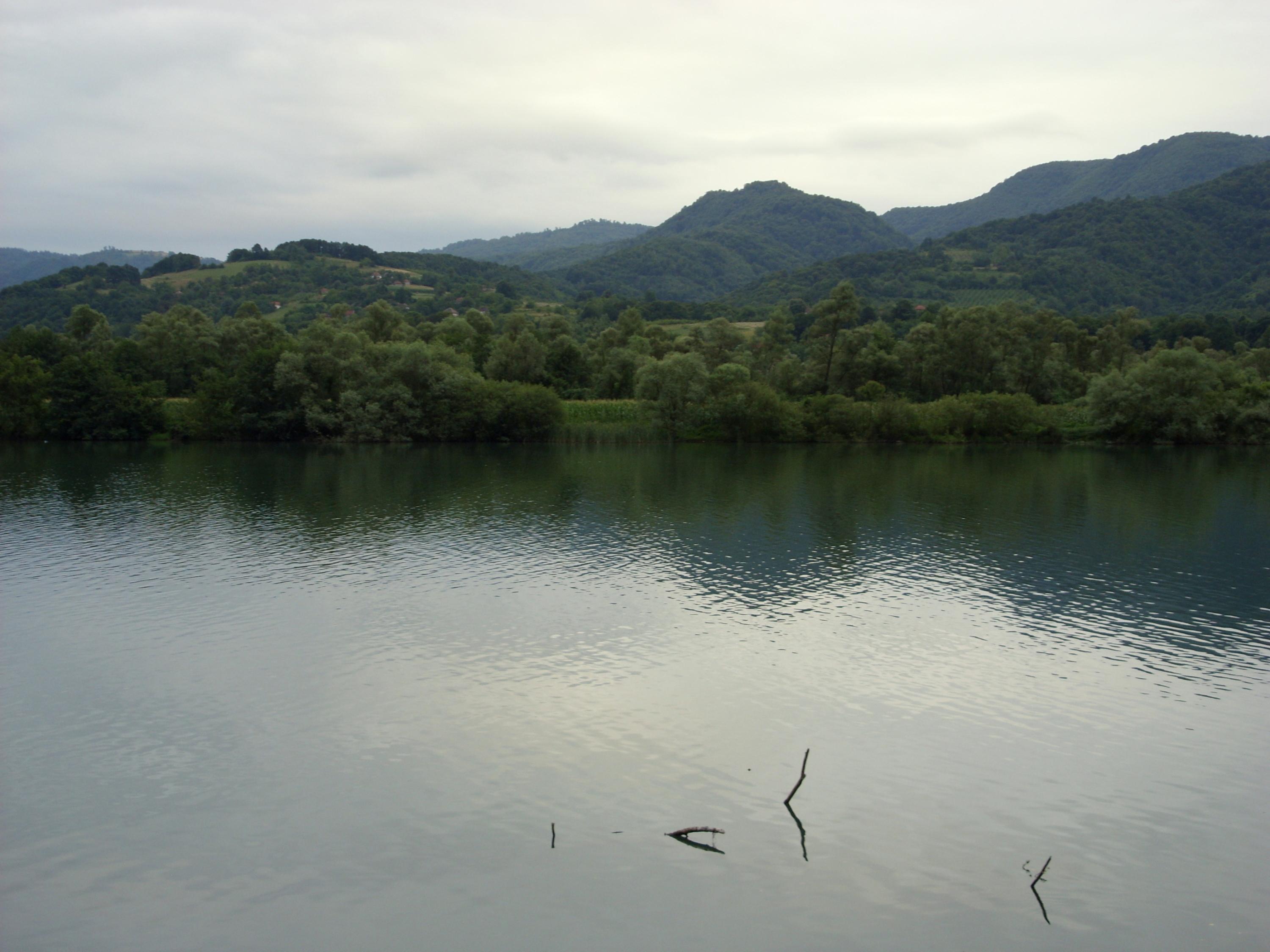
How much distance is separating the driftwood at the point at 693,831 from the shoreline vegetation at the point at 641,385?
8220 cm

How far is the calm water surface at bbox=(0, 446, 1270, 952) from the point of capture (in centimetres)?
1199

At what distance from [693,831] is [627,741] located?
13.1 feet

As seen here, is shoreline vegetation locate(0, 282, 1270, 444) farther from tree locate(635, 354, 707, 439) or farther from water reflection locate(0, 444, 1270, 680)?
water reflection locate(0, 444, 1270, 680)

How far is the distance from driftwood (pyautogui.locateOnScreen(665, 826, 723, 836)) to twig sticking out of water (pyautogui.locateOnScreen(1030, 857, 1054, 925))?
14.7 ft

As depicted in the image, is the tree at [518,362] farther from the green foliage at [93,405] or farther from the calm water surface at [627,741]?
the calm water surface at [627,741]

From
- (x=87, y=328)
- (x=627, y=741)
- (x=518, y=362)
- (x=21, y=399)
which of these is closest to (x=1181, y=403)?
(x=518, y=362)

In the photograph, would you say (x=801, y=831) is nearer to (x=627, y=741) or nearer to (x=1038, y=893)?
(x=1038, y=893)

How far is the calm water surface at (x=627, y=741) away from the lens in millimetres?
11992

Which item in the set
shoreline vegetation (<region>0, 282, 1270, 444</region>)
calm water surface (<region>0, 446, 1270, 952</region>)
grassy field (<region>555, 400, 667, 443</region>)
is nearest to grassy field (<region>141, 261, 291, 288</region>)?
shoreline vegetation (<region>0, 282, 1270, 444</region>)

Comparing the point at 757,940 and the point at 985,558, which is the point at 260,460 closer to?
the point at 985,558

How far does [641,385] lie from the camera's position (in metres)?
96.9

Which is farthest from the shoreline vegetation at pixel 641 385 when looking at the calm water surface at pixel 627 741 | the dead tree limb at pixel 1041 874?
the dead tree limb at pixel 1041 874

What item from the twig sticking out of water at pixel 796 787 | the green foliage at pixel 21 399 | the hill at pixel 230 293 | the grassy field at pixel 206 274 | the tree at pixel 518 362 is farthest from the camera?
the grassy field at pixel 206 274

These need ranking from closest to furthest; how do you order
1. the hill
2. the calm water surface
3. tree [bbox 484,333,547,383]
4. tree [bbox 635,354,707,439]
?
the calm water surface < tree [bbox 635,354,707,439] < tree [bbox 484,333,547,383] < the hill
